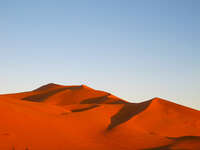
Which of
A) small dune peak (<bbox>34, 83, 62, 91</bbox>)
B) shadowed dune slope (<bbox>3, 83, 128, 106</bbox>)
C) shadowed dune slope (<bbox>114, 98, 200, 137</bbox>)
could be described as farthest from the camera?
small dune peak (<bbox>34, 83, 62, 91</bbox>)

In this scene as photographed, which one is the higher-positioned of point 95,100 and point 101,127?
point 101,127

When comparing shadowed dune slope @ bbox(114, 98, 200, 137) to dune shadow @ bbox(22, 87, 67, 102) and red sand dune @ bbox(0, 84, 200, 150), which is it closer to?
red sand dune @ bbox(0, 84, 200, 150)

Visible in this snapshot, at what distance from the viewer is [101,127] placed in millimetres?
18781

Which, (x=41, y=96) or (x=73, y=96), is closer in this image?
(x=73, y=96)

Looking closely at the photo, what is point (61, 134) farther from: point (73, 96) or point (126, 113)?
point (73, 96)

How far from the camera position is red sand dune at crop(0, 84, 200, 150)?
550 inches

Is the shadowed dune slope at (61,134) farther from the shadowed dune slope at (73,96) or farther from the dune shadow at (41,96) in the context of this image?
the dune shadow at (41,96)

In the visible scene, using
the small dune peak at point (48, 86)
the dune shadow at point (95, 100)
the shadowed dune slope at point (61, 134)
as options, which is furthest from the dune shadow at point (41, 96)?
the shadowed dune slope at point (61, 134)

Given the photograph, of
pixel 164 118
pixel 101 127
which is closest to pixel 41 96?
pixel 164 118

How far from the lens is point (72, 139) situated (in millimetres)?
15312

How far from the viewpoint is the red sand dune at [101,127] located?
13969 millimetres

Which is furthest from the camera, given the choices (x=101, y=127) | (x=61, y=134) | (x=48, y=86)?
(x=48, y=86)

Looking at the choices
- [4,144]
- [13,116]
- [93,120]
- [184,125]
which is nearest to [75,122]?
[93,120]

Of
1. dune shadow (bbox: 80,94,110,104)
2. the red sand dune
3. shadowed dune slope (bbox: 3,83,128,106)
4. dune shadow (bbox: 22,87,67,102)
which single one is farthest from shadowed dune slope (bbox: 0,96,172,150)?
dune shadow (bbox: 22,87,67,102)
